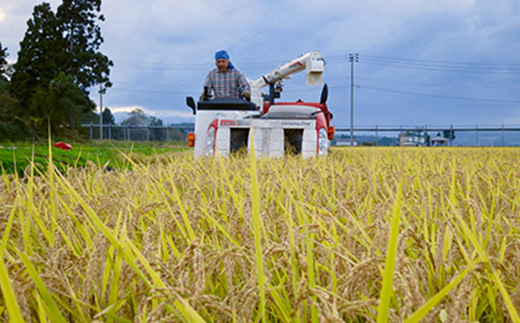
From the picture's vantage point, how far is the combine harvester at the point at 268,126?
18.0 feet

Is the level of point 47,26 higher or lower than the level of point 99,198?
higher

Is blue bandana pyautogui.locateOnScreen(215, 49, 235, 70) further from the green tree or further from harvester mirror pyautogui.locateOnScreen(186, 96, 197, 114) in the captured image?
the green tree

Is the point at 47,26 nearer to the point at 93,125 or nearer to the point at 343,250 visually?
the point at 93,125

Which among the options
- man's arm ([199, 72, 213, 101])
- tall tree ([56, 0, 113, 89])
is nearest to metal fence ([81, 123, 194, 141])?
tall tree ([56, 0, 113, 89])

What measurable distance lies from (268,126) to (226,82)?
1.94 meters

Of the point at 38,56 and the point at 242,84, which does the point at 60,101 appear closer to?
the point at 38,56

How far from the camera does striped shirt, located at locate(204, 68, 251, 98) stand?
280 inches

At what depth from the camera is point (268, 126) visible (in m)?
5.51

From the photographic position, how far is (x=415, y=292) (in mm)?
613

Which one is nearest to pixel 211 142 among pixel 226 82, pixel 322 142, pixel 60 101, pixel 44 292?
pixel 322 142

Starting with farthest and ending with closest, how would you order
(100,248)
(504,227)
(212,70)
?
1. (212,70)
2. (504,227)
3. (100,248)

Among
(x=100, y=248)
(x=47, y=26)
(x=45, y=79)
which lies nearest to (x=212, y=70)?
(x=100, y=248)

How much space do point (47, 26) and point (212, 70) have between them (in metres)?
27.4

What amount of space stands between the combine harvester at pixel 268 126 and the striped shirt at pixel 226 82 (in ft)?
2.58
